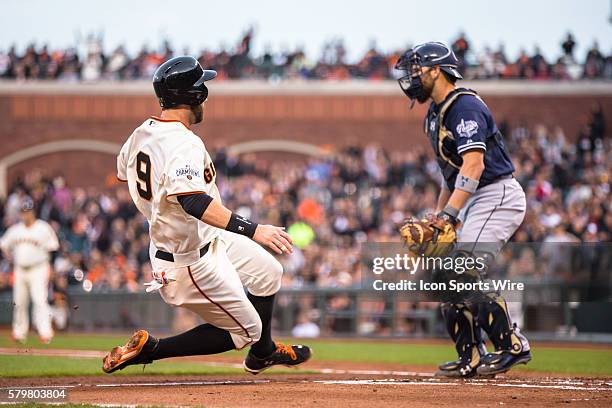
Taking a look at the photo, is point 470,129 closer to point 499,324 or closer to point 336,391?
point 499,324

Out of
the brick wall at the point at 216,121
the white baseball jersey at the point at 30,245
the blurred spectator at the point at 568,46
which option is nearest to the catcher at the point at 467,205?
the white baseball jersey at the point at 30,245

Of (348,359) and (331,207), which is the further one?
(331,207)

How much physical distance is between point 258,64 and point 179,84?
27.3 meters

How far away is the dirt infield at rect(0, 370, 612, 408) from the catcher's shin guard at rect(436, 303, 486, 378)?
0.24 m

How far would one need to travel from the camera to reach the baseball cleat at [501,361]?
770 cm

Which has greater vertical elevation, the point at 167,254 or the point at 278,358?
the point at 167,254

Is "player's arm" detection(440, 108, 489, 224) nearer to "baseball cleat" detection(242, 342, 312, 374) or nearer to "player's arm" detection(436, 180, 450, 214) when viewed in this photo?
A: "player's arm" detection(436, 180, 450, 214)

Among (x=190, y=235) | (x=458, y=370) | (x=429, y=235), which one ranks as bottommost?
(x=458, y=370)

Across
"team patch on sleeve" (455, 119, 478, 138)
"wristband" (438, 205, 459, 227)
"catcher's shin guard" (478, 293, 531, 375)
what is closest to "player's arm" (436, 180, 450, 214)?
"wristband" (438, 205, 459, 227)

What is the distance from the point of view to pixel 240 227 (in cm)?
627

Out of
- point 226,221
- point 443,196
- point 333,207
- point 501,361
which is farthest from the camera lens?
point 333,207

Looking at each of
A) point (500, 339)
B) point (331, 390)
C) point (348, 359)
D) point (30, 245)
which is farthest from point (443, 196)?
point (30, 245)

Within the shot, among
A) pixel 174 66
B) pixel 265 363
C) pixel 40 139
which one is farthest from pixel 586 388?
pixel 40 139

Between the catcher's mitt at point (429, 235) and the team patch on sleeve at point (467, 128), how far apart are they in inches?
25.8
